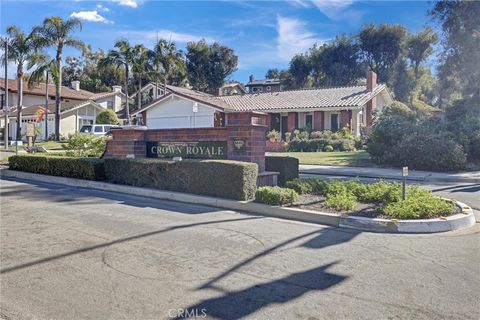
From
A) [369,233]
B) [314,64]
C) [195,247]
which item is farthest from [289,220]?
[314,64]

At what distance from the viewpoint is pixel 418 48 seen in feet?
181

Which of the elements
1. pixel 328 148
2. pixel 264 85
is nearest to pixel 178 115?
pixel 328 148

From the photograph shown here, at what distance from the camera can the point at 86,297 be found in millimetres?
3838

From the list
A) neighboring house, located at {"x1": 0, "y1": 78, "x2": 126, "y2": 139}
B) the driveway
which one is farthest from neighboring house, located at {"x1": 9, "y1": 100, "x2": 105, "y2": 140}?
the driveway

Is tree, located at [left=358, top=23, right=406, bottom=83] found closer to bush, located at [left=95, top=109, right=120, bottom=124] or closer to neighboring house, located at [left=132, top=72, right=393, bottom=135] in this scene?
neighboring house, located at [left=132, top=72, right=393, bottom=135]

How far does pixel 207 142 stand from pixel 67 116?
122ft

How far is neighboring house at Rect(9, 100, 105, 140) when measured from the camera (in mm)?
42406

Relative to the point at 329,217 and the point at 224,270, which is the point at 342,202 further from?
the point at 224,270

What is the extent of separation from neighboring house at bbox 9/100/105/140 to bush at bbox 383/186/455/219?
39.1 meters

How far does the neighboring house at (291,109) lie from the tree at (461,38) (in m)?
6.78

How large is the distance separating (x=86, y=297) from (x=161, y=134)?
8.02 m

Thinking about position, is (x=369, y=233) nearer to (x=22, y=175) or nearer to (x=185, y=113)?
(x=22, y=175)

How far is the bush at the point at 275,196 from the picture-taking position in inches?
306

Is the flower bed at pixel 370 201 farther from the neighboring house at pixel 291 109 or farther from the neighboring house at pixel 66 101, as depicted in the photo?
the neighboring house at pixel 66 101
